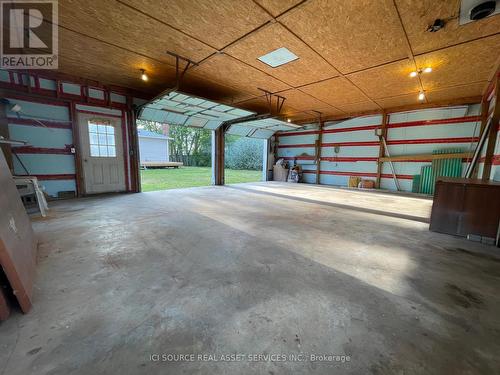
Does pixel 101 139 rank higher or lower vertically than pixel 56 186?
higher

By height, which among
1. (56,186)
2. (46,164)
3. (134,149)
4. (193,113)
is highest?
(193,113)

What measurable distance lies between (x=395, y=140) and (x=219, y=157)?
685cm

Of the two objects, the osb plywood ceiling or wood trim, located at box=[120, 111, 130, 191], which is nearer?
the osb plywood ceiling

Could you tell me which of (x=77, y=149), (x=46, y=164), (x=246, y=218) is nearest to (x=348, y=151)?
(x=246, y=218)

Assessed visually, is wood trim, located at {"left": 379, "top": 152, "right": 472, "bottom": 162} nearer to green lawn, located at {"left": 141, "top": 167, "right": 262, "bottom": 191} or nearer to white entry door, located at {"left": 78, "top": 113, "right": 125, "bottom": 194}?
green lawn, located at {"left": 141, "top": 167, "right": 262, "bottom": 191}

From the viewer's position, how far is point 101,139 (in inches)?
231

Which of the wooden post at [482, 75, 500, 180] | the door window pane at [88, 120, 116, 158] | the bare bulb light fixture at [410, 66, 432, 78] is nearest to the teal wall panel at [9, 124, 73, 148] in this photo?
the door window pane at [88, 120, 116, 158]

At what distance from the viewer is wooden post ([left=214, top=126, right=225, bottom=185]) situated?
29.1ft

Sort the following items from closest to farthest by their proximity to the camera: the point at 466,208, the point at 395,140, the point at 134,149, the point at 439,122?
1. the point at 466,208
2. the point at 134,149
3. the point at 439,122
4. the point at 395,140

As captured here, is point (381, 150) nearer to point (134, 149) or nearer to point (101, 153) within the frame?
point (134, 149)

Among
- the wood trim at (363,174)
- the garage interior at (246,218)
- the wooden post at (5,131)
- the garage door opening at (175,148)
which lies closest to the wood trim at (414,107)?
the garage interior at (246,218)

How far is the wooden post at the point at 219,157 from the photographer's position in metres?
8.86

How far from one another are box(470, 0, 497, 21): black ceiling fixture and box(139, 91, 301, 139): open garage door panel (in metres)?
4.81

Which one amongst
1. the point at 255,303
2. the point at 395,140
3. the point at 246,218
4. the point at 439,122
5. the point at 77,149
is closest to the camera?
the point at 255,303
